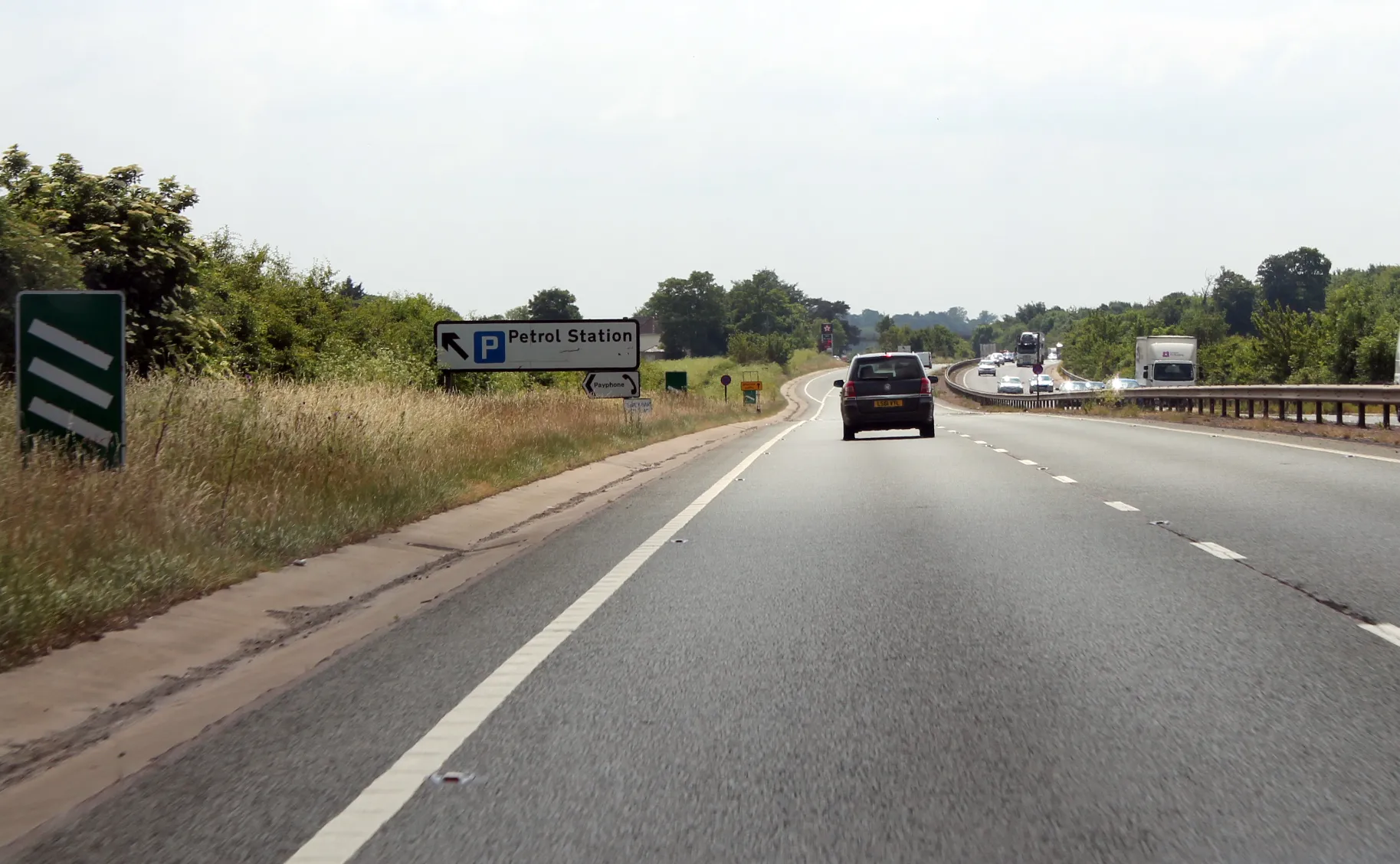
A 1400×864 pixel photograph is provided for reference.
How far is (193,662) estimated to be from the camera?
733 cm

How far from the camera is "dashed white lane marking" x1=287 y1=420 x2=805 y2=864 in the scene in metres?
4.42

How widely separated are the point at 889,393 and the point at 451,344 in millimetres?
9353

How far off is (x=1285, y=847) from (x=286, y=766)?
3.32 metres

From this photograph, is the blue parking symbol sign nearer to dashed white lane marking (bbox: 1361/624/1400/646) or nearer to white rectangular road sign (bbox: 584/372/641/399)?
white rectangular road sign (bbox: 584/372/641/399)

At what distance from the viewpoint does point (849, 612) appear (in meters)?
8.41

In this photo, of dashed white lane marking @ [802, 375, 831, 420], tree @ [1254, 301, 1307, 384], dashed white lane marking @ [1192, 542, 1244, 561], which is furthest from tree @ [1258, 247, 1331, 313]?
dashed white lane marking @ [1192, 542, 1244, 561]

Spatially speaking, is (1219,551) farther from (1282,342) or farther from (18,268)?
(1282,342)

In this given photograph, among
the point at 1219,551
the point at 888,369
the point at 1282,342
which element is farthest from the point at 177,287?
the point at 1282,342

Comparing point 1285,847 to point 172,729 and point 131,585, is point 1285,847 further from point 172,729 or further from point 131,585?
point 131,585

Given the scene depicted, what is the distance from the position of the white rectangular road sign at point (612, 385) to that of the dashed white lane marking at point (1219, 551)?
2048 cm

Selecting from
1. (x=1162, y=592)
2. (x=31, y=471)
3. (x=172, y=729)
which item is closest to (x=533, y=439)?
(x=31, y=471)

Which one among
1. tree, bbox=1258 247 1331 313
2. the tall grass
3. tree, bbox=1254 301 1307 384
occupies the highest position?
tree, bbox=1258 247 1331 313

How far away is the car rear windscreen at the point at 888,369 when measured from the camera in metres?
31.3

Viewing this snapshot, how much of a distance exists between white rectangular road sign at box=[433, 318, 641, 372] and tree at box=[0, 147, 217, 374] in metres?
5.46
